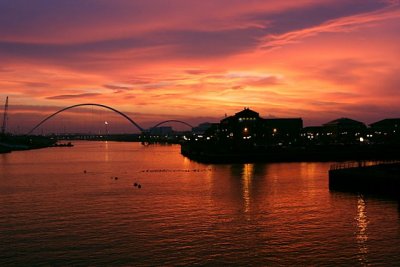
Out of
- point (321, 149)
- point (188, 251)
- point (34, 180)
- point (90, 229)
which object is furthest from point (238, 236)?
point (321, 149)

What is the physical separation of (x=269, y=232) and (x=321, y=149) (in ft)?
239

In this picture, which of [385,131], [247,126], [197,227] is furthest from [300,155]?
[385,131]

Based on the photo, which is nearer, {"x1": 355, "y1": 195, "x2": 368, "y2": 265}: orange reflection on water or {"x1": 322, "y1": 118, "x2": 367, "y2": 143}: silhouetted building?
{"x1": 355, "y1": 195, "x2": 368, "y2": 265}: orange reflection on water

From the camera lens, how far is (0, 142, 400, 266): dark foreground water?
22062 millimetres

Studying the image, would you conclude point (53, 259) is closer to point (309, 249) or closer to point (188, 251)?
point (188, 251)

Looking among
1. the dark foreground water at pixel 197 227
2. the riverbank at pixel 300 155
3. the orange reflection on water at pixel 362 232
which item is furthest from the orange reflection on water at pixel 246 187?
the riverbank at pixel 300 155

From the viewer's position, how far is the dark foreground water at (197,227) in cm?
2206

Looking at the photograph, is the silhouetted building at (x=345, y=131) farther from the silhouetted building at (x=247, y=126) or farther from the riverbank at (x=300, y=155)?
the riverbank at (x=300, y=155)

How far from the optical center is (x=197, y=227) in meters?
27.9

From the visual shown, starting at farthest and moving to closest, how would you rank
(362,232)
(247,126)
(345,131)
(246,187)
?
(345,131), (247,126), (246,187), (362,232)

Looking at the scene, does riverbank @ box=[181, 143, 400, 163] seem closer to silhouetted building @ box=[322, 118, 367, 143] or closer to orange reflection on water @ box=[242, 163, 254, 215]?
orange reflection on water @ box=[242, 163, 254, 215]

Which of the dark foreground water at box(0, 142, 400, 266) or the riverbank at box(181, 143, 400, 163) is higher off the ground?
the riverbank at box(181, 143, 400, 163)

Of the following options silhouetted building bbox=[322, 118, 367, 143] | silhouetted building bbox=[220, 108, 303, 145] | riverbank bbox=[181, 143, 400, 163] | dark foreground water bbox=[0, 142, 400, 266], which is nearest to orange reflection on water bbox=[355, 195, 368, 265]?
dark foreground water bbox=[0, 142, 400, 266]

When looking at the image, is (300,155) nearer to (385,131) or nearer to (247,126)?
(247,126)
